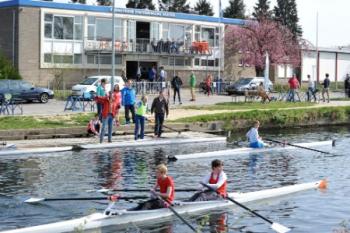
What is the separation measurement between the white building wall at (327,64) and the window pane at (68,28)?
120 feet

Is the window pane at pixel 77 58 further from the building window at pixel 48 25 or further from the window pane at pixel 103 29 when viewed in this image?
the building window at pixel 48 25

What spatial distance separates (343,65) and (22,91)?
56.1 metres

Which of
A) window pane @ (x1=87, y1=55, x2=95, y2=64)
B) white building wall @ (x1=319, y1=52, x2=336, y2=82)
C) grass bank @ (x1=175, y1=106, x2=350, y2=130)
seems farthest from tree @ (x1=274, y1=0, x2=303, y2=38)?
grass bank @ (x1=175, y1=106, x2=350, y2=130)

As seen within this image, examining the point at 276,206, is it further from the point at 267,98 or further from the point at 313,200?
the point at 267,98

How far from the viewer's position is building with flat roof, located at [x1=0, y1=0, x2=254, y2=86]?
182 feet

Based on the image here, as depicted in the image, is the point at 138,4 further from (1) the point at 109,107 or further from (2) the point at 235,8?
(1) the point at 109,107

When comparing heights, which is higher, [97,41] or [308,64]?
[97,41]

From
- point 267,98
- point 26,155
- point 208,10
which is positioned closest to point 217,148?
point 26,155

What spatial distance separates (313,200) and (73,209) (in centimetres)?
616

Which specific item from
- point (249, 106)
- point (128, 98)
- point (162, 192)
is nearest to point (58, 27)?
point (249, 106)

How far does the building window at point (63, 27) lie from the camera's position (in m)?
57.2

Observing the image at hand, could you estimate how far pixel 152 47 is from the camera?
62656 millimetres

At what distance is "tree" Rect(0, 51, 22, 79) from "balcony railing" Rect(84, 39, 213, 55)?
26.7 ft

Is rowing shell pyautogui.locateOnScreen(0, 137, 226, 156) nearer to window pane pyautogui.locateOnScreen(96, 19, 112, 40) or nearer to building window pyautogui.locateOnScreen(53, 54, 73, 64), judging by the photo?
building window pyautogui.locateOnScreen(53, 54, 73, 64)
